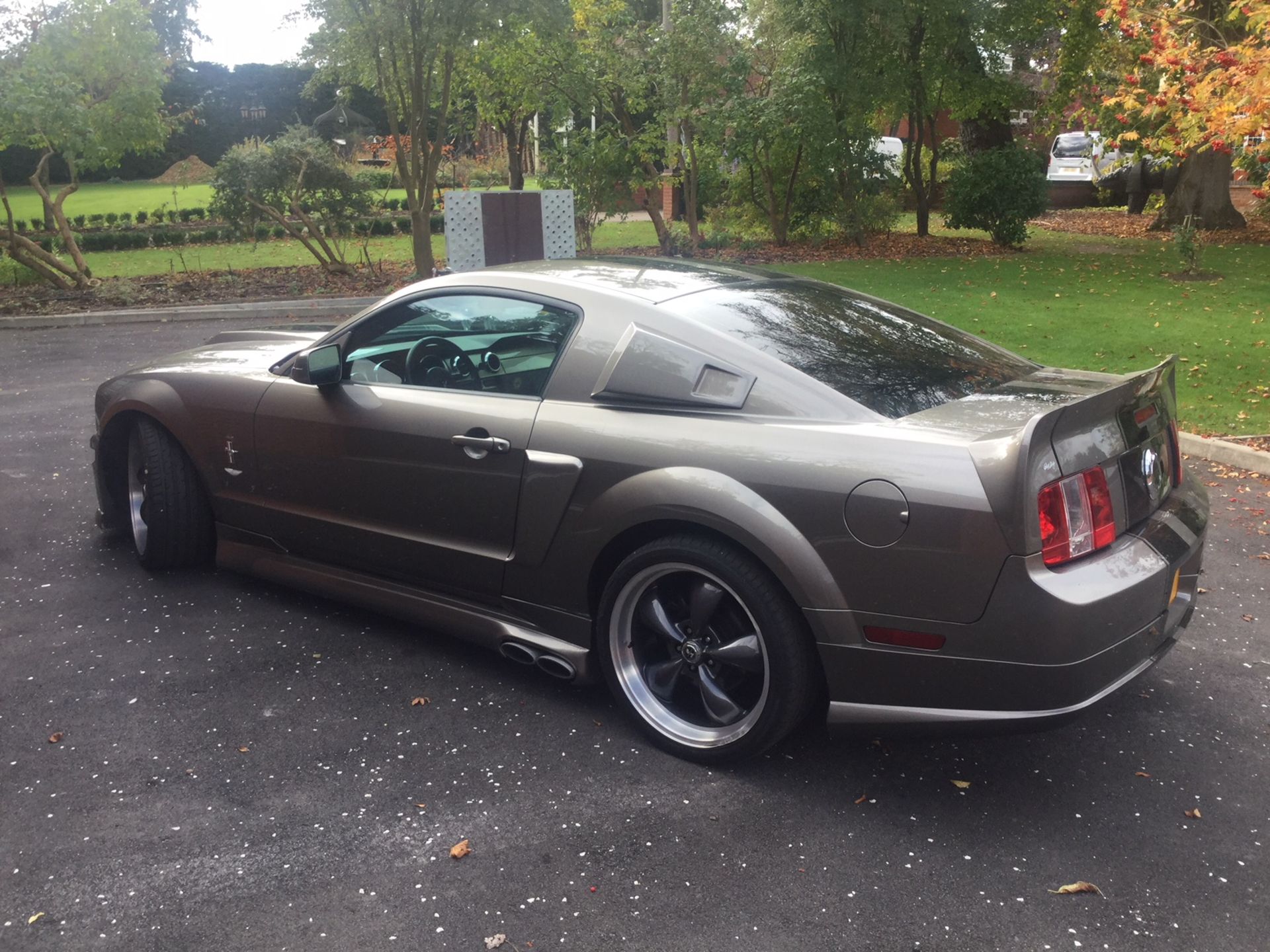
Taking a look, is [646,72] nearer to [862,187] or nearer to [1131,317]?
[862,187]

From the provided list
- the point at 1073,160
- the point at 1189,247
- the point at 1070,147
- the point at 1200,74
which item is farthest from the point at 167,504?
the point at 1070,147

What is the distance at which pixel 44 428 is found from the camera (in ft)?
26.1

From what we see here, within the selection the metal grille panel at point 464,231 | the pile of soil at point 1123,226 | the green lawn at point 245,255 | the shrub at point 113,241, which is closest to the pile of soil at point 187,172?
the shrub at point 113,241

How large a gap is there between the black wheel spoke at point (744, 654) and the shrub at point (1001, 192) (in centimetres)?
1784

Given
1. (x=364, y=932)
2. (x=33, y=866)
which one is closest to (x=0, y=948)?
(x=33, y=866)

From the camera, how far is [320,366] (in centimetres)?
407

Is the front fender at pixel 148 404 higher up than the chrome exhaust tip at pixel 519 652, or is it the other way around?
the front fender at pixel 148 404

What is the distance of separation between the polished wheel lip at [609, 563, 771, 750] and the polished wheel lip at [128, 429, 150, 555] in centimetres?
252

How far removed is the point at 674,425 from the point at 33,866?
7.05 ft

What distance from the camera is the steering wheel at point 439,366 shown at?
395 cm

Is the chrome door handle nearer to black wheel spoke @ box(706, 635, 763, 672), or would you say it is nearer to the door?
the door

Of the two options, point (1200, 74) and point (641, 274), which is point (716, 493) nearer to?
point (641, 274)

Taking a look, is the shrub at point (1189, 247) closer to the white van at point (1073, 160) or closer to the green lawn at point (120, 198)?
the white van at point (1073, 160)

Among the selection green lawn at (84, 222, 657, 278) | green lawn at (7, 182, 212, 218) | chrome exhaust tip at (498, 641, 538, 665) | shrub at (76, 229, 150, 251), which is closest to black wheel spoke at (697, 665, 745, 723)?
chrome exhaust tip at (498, 641, 538, 665)
